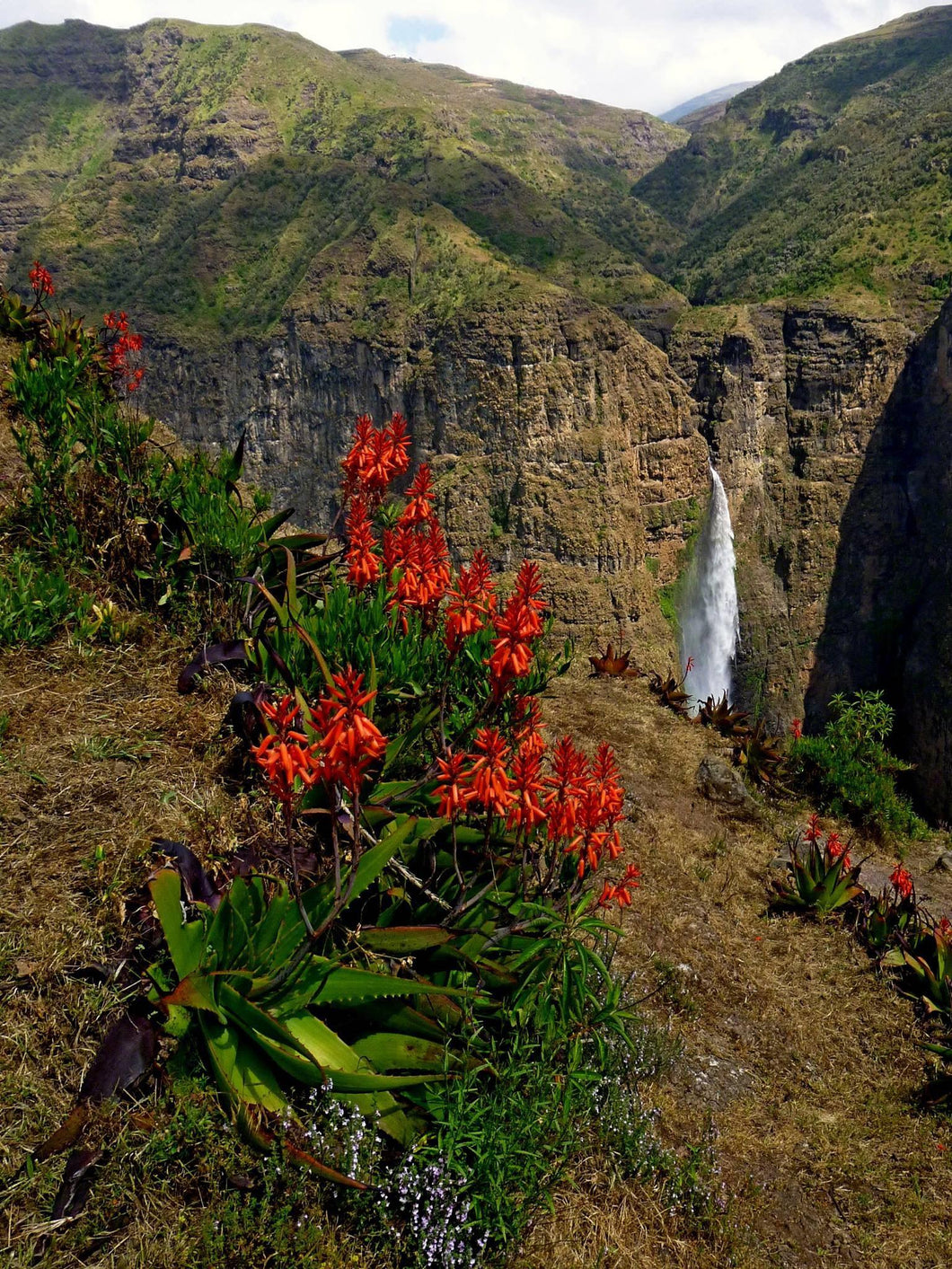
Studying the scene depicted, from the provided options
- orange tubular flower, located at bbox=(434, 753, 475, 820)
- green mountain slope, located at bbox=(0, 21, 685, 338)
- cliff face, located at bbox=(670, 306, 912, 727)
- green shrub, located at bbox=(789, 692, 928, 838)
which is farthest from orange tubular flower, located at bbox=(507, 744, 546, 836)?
green mountain slope, located at bbox=(0, 21, 685, 338)

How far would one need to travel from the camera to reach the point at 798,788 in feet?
25.1

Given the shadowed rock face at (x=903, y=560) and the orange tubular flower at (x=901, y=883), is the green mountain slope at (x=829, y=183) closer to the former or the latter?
the shadowed rock face at (x=903, y=560)

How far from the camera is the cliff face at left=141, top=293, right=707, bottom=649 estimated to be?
5022 cm

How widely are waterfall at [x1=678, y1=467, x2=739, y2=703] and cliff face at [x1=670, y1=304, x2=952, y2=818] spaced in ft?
2.96

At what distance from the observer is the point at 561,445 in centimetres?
5112

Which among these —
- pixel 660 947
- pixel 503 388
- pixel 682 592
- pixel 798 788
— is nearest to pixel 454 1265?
pixel 660 947

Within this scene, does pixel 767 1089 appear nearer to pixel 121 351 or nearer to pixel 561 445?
pixel 121 351

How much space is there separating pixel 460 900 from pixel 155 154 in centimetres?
12475

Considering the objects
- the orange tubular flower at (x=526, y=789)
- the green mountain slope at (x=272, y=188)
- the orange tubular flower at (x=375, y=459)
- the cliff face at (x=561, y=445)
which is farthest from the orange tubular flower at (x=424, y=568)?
the green mountain slope at (x=272, y=188)

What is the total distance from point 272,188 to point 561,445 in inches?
2024

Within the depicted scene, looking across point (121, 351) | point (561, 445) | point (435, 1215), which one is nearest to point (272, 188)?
point (561, 445)

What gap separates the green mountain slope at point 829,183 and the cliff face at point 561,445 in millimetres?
17609

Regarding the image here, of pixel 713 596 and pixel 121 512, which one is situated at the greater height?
pixel 121 512

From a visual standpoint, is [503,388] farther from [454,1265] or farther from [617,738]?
[454,1265]
